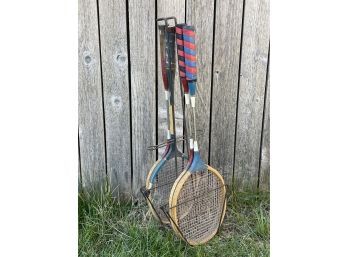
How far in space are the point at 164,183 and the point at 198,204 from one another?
0.21m

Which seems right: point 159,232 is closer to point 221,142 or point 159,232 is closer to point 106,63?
point 221,142

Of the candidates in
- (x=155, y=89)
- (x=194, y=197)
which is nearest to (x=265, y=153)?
(x=194, y=197)

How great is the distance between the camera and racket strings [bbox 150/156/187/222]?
2.06 meters

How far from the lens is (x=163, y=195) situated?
2.09m

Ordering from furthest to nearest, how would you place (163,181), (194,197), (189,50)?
(163,181) → (194,197) → (189,50)

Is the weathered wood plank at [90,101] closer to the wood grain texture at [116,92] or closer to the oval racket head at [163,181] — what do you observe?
the wood grain texture at [116,92]

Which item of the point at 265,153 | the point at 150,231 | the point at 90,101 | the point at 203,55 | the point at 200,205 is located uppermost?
the point at 203,55

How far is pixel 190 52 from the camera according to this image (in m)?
1.74

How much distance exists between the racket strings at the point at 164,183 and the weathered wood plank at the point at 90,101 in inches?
14.1

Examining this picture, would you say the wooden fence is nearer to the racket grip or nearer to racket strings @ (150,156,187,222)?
racket strings @ (150,156,187,222)

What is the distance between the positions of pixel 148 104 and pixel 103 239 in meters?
0.70

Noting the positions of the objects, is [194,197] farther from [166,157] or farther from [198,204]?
[166,157]

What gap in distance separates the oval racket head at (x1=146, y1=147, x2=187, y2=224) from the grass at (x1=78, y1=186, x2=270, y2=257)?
0.26 feet

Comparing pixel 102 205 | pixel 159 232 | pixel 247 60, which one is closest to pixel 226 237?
pixel 159 232
